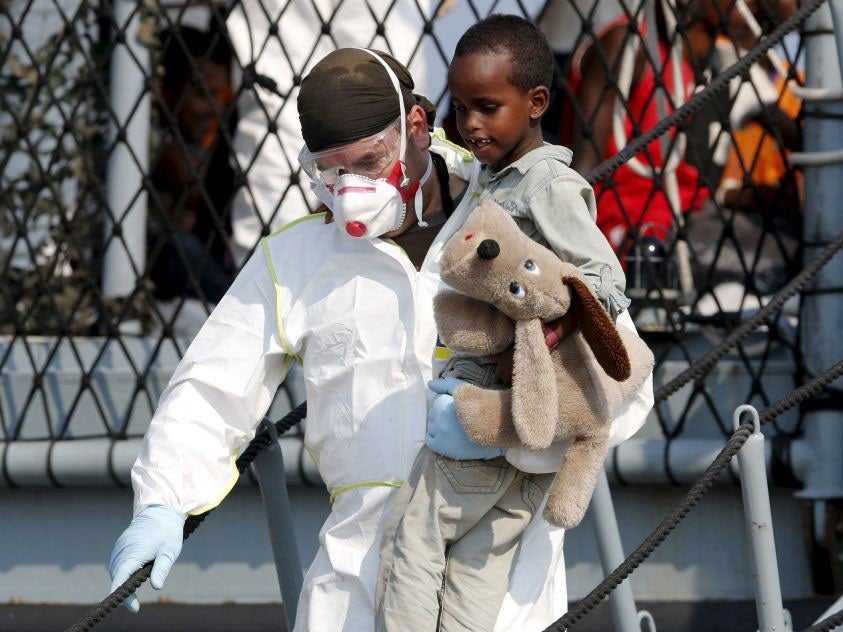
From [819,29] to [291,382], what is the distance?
1.59m

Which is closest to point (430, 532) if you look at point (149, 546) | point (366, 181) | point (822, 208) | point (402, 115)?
point (149, 546)

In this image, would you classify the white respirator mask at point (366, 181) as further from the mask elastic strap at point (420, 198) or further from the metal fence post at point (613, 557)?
the metal fence post at point (613, 557)

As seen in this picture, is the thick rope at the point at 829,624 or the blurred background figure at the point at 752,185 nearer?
the thick rope at the point at 829,624

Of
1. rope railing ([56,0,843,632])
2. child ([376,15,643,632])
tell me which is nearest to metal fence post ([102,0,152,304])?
rope railing ([56,0,843,632])

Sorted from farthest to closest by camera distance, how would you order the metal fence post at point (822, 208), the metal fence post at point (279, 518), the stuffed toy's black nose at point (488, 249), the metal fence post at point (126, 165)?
the metal fence post at point (126, 165) → the metal fence post at point (822, 208) → the metal fence post at point (279, 518) → the stuffed toy's black nose at point (488, 249)

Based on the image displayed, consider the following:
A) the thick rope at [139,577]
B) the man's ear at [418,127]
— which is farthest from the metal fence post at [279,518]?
the man's ear at [418,127]

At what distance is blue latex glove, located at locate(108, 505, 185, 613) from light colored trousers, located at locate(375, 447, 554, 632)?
12.1 inches

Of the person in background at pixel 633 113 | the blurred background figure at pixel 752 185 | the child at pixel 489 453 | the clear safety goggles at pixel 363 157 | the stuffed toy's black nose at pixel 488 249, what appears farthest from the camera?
the person in background at pixel 633 113

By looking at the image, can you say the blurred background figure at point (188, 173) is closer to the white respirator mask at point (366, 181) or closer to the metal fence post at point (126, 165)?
the metal fence post at point (126, 165)

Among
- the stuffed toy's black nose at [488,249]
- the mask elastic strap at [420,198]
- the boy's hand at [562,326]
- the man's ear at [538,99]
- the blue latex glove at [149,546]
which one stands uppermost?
the man's ear at [538,99]

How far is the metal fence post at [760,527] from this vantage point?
7.42 feet

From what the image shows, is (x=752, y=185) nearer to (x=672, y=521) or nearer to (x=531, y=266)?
(x=672, y=521)

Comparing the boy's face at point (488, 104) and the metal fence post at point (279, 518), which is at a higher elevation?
the boy's face at point (488, 104)

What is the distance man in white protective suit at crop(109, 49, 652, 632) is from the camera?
206cm
